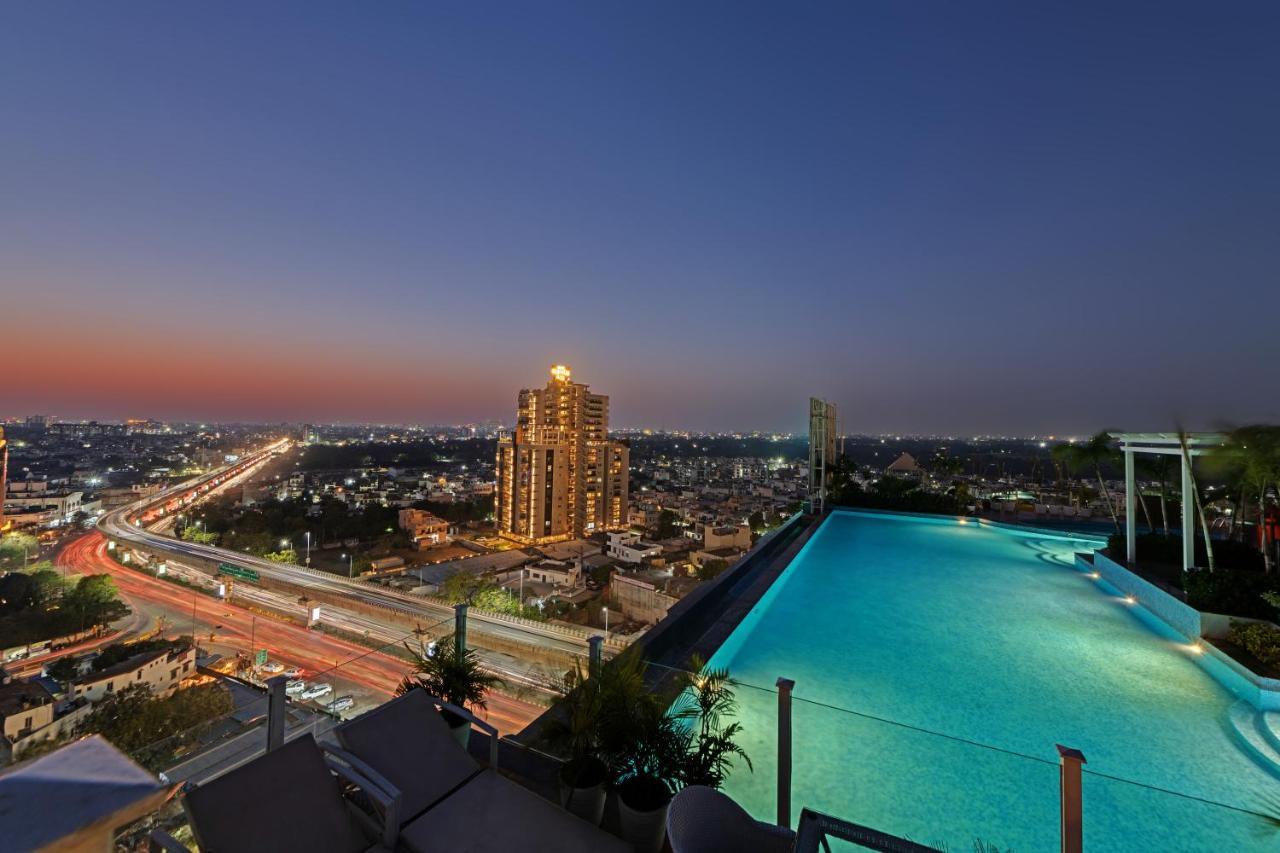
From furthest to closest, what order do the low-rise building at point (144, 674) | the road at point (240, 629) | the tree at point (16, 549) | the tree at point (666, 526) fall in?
the tree at point (666, 526) < the tree at point (16, 549) < the road at point (240, 629) < the low-rise building at point (144, 674)

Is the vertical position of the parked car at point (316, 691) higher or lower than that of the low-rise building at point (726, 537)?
higher

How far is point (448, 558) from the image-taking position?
135 feet

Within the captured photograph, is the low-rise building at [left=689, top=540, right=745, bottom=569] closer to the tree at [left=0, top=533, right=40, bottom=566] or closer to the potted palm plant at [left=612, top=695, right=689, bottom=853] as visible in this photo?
the potted palm plant at [left=612, top=695, right=689, bottom=853]

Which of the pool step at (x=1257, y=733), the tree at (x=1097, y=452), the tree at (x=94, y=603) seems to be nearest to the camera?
the pool step at (x=1257, y=733)

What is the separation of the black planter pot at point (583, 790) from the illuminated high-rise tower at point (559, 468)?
4781 centimetres

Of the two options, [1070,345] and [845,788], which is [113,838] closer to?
[845,788]

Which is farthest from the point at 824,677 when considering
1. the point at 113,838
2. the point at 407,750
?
the point at 113,838

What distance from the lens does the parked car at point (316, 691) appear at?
10.2ft

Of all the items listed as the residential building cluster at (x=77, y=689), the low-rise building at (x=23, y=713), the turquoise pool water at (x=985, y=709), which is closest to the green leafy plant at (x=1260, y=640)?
the turquoise pool water at (x=985, y=709)

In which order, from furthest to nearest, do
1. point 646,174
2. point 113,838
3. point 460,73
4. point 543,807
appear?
point 646,174 < point 460,73 < point 543,807 < point 113,838

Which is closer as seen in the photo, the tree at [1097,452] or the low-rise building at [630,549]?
the tree at [1097,452]

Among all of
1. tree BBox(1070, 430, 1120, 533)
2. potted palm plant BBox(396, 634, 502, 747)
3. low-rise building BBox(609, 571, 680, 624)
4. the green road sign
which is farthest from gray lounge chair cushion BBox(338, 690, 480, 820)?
the green road sign

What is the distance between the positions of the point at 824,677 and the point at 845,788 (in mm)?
2119

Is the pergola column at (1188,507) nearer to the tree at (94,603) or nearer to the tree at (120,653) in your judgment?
the tree at (120,653)
